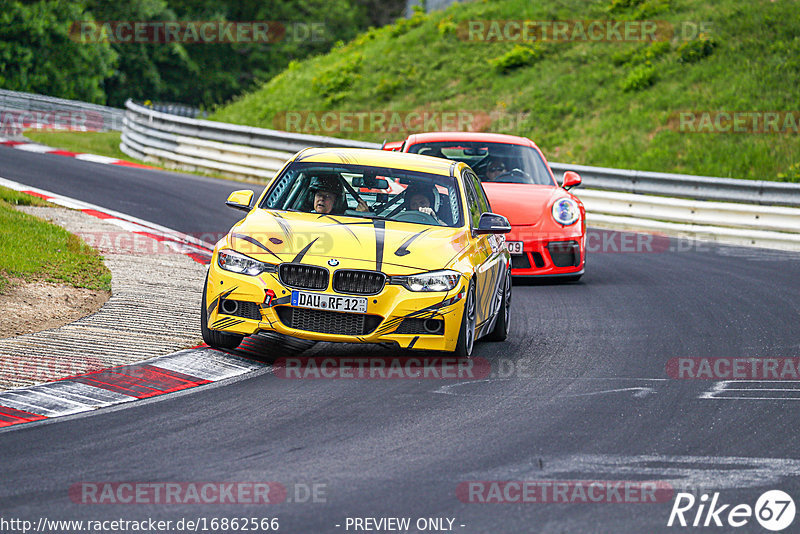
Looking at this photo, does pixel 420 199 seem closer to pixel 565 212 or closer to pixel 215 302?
pixel 215 302

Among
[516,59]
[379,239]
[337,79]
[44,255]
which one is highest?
[516,59]

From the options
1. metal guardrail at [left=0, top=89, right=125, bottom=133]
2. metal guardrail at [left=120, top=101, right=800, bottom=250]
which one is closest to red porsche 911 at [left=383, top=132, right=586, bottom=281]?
metal guardrail at [left=120, top=101, right=800, bottom=250]

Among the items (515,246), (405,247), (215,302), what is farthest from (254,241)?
(515,246)

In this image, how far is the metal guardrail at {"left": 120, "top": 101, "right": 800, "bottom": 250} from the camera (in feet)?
63.2

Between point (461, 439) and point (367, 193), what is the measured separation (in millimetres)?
3508

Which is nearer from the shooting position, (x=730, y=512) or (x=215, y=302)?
(x=730, y=512)

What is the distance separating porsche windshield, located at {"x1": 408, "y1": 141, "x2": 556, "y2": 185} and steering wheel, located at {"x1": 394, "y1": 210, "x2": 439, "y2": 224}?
4604 mm

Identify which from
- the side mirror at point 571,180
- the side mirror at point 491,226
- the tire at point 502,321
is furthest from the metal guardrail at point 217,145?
the side mirror at point 491,226

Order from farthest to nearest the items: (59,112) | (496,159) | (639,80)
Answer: (59,112) → (639,80) → (496,159)

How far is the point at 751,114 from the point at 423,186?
18.2 meters

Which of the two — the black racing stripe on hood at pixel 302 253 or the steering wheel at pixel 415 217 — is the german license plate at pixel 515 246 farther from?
the black racing stripe on hood at pixel 302 253

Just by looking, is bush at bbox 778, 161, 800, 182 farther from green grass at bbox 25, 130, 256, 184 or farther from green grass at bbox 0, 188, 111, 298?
green grass at bbox 0, 188, 111, 298

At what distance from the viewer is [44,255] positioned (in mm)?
11375

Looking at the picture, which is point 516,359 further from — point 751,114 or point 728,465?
point 751,114
